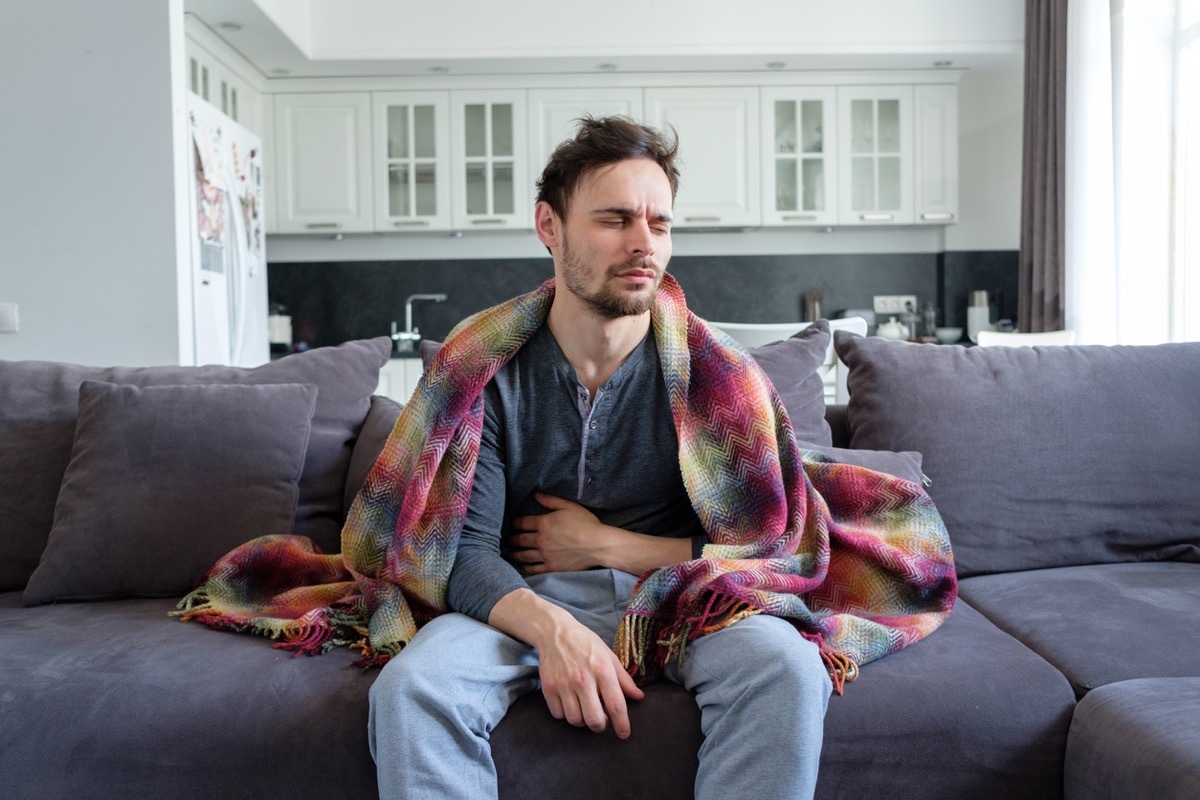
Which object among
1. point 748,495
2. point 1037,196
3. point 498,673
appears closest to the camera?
point 498,673

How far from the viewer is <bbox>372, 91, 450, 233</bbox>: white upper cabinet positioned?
19.0 ft

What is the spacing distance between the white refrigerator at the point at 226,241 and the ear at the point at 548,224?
2672 mm

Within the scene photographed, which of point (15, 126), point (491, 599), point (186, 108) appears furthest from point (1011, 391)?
point (15, 126)

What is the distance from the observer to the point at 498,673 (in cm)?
153

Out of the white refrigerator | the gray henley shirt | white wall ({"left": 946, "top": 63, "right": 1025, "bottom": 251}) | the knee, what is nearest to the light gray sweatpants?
the knee

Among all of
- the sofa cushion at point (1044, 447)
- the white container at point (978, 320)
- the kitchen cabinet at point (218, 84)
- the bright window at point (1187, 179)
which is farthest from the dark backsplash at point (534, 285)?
the sofa cushion at point (1044, 447)

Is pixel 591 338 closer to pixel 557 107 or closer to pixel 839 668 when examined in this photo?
pixel 839 668

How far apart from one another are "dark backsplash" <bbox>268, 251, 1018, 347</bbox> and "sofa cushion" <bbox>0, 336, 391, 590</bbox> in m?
3.75

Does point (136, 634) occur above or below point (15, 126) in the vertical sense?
below

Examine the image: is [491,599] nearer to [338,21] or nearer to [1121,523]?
[1121,523]

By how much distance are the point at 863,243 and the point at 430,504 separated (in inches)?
189

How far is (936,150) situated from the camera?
5820 millimetres

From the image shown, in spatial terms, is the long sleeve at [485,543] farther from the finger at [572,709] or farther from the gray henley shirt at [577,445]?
the finger at [572,709]

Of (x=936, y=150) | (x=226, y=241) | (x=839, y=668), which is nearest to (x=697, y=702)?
(x=839, y=668)
